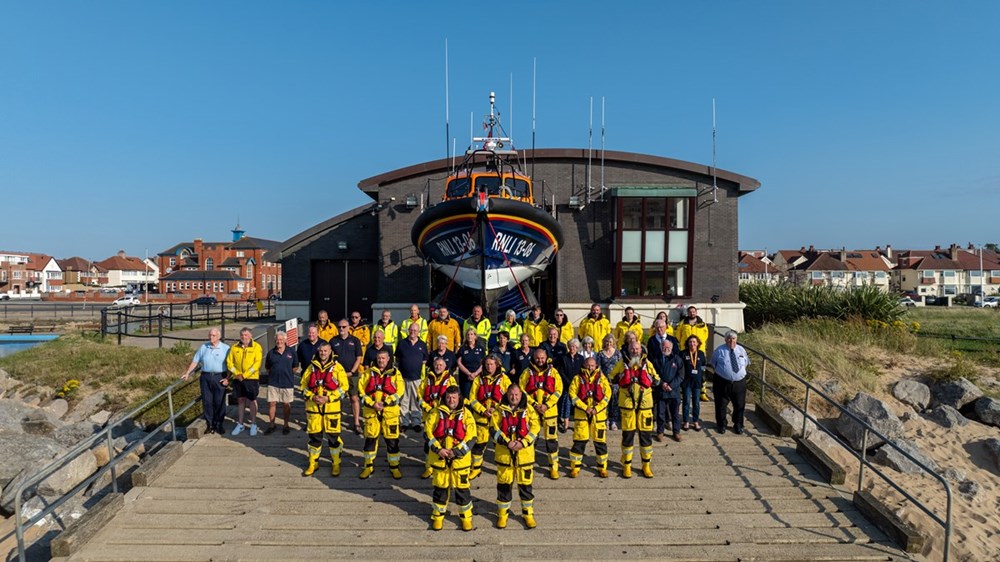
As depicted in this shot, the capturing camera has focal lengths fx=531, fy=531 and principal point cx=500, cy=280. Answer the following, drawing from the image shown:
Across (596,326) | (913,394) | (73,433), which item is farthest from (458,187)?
(913,394)

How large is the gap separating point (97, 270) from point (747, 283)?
313 ft

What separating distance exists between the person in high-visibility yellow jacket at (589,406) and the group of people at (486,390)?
0.4 inches

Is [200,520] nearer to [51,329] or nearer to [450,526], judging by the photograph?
[450,526]

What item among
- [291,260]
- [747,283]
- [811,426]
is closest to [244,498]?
[811,426]

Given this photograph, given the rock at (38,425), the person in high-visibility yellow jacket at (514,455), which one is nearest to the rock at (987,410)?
the person in high-visibility yellow jacket at (514,455)

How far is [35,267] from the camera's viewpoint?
245ft

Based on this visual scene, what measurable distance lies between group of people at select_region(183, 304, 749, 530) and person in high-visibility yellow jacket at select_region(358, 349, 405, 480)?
1 cm

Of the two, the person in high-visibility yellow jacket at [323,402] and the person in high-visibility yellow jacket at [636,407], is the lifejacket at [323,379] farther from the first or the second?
the person in high-visibility yellow jacket at [636,407]

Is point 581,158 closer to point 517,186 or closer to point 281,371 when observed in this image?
point 517,186

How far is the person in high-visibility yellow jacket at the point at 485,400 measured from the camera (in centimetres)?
513

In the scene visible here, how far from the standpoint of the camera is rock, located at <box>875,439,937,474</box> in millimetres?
7461

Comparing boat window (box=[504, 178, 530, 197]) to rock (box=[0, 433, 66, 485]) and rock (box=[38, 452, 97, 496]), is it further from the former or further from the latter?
rock (box=[0, 433, 66, 485])

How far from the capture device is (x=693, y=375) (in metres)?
6.86

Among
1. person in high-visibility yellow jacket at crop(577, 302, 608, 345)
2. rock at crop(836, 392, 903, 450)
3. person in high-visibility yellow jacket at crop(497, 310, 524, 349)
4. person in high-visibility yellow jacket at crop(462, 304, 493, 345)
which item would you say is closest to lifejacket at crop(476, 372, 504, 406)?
person in high-visibility yellow jacket at crop(497, 310, 524, 349)
